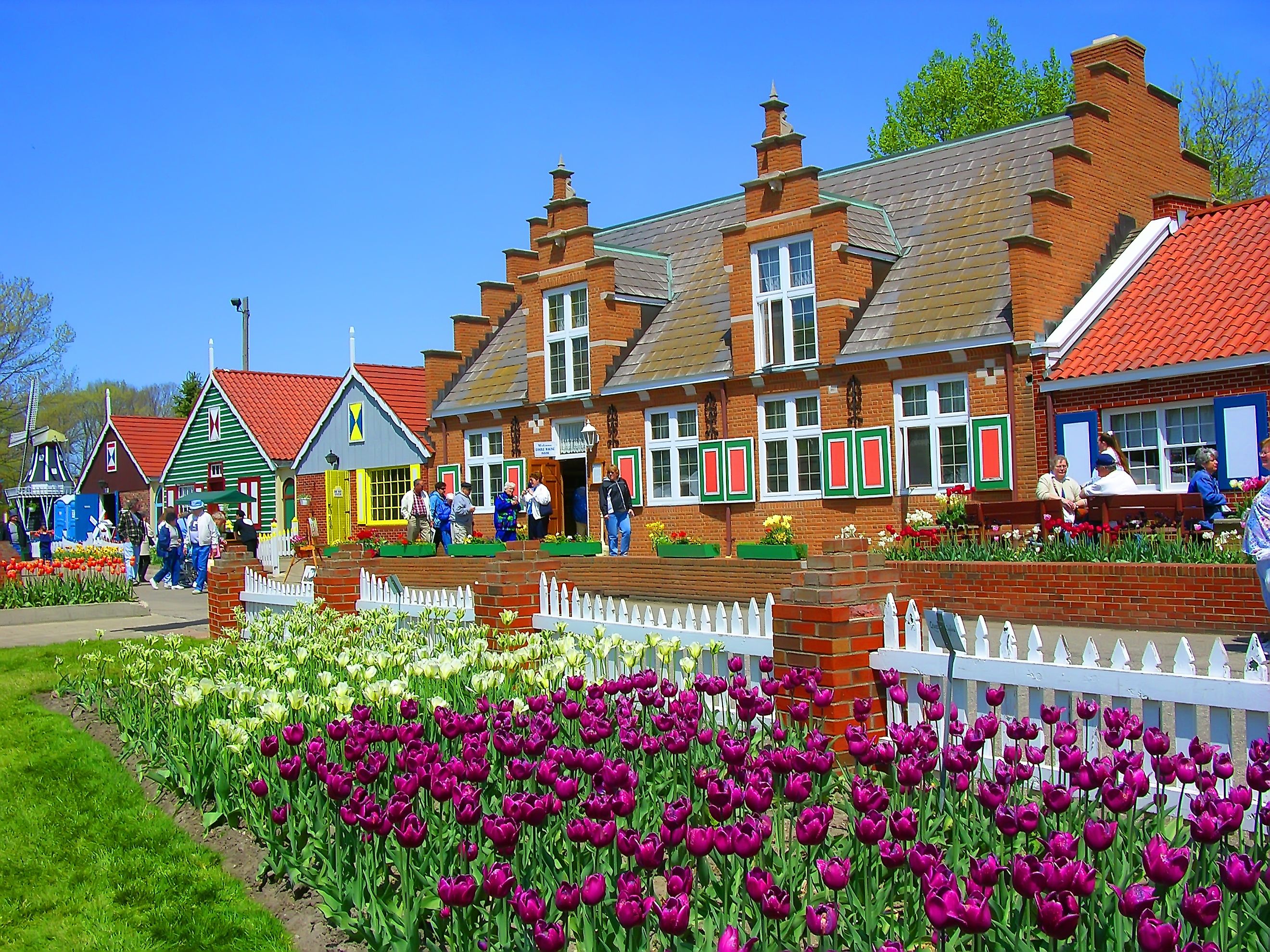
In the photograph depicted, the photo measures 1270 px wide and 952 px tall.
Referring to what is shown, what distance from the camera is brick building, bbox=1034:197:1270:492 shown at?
640 inches

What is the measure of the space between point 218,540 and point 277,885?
23.1 m

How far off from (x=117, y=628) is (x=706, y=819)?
13.7 metres

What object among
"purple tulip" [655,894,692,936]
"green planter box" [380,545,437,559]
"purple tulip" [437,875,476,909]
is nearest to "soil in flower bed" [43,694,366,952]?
"purple tulip" [437,875,476,909]

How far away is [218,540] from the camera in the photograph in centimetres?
2688

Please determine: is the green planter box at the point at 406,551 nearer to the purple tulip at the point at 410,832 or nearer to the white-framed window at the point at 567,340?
the white-framed window at the point at 567,340

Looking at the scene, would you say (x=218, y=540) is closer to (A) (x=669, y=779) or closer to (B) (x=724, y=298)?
(B) (x=724, y=298)

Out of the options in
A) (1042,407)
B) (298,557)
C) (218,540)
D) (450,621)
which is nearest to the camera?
(450,621)

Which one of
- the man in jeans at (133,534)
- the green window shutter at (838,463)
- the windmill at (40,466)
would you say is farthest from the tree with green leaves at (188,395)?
the green window shutter at (838,463)

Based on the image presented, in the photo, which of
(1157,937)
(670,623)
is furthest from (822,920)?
(670,623)

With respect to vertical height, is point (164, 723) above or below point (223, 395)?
below

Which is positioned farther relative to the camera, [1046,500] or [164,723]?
[1046,500]

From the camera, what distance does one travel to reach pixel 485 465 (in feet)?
94.1

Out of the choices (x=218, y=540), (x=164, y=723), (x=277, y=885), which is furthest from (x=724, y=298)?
(x=277, y=885)

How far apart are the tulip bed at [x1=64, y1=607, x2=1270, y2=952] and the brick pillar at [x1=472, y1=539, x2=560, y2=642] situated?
2714 mm
